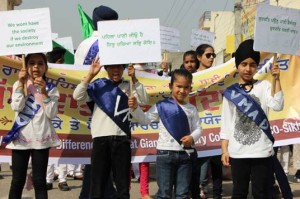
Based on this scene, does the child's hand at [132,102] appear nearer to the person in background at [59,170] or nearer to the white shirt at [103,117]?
the white shirt at [103,117]

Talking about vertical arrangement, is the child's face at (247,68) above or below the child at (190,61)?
below

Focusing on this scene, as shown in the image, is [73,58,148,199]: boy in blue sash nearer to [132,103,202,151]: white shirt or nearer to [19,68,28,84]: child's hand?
[132,103,202,151]: white shirt

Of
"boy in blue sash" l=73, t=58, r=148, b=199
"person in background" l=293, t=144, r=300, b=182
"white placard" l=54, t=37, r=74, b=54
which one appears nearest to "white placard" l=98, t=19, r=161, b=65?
"boy in blue sash" l=73, t=58, r=148, b=199

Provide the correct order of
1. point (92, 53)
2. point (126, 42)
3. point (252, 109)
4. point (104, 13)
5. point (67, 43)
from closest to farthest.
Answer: point (252, 109)
point (126, 42)
point (104, 13)
point (92, 53)
point (67, 43)

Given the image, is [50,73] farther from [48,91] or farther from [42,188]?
[42,188]

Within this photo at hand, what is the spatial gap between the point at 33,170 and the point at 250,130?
2051 mm

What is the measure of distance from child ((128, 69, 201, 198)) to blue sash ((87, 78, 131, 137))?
157 millimetres

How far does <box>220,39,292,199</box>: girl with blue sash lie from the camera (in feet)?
15.3

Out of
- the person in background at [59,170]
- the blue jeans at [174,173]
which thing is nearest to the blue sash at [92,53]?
the blue jeans at [174,173]

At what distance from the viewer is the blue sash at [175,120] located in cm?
523

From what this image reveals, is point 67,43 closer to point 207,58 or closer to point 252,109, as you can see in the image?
point 207,58

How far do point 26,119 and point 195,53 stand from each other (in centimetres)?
298

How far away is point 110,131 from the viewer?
16.9 ft

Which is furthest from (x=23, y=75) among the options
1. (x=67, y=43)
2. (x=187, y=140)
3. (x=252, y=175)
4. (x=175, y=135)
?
(x=67, y=43)
